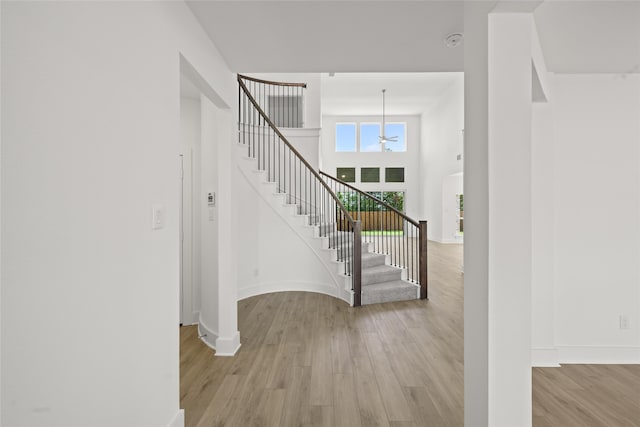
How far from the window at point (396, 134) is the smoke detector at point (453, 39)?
10.5 metres

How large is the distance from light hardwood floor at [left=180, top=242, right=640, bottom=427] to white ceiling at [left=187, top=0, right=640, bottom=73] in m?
2.60

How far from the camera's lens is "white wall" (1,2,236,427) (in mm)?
894

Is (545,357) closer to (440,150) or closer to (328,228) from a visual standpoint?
(328,228)

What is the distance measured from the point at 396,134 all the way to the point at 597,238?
420 inches

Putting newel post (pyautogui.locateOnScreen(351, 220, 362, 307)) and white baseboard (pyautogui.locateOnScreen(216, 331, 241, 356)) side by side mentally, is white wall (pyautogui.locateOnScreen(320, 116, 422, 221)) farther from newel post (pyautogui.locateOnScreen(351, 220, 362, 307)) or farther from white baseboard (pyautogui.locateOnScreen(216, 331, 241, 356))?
white baseboard (pyautogui.locateOnScreen(216, 331, 241, 356))

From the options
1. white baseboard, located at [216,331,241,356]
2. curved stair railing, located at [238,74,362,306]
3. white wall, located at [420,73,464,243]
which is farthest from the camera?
white wall, located at [420,73,464,243]

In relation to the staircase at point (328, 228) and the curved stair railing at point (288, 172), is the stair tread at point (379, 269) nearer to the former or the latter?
the staircase at point (328, 228)

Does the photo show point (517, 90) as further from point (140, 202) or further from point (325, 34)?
point (140, 202)

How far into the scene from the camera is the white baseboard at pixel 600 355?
111 inches

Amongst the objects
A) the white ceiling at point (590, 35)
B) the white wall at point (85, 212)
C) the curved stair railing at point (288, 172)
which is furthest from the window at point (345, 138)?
the white wall at point (85, 212)

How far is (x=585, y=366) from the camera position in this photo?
2.77 metres

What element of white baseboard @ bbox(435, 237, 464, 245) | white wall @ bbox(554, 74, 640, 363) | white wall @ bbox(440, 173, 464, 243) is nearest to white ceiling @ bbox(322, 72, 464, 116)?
white wall @ bbox(440, 173, 464, 243)

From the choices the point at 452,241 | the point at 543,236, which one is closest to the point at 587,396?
the point at 543,236

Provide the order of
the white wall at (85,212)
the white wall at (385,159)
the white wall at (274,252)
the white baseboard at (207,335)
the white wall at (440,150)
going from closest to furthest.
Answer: the white wall at (85,212) < the white baseboard at (207,335) < the white wall at (274,252) < the white wall at (440,150) < the white wall at (385,159)
